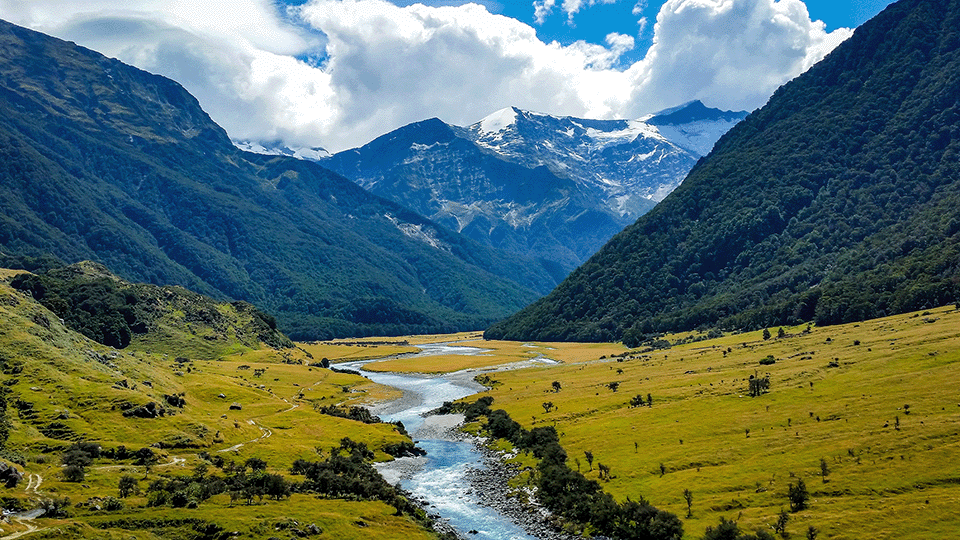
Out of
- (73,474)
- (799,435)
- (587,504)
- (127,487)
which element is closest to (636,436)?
(799,435)

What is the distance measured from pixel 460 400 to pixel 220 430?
6924 centimetres

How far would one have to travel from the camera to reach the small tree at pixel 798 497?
61.6m

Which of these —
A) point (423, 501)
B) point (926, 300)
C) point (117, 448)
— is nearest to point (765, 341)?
point (926, 300)

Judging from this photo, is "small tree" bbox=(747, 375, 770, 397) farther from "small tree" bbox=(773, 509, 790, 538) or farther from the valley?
"small tree" bbox=(773, 509, 790, 538)

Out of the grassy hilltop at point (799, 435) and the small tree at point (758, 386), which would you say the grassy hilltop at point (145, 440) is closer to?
the grassy hilltop at point (799, 435)

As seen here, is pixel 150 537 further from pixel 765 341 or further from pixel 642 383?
pixel 765 341

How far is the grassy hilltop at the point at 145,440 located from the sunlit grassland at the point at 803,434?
98.9 ft

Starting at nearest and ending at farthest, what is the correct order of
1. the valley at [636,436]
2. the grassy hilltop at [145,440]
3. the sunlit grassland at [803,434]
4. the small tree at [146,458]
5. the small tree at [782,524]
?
the small tree at [782,524], the sunlit grassland at [803,434], the valley at [636,436], the grassy hilltop at [145,440], the small tree at [146,458]

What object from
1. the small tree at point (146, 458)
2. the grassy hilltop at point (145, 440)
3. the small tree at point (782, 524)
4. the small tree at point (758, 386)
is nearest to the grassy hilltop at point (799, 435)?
the small tree at point (782, 524)

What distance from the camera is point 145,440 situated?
88688mm

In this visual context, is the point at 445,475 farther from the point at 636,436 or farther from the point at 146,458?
the point at 146,458

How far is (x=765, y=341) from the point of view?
18300 cm

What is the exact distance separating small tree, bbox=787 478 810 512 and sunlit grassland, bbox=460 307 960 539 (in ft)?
2.68

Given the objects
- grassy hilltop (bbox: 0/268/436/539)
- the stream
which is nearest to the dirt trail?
grassy hilltop (bbox: 0/268/436/539)
